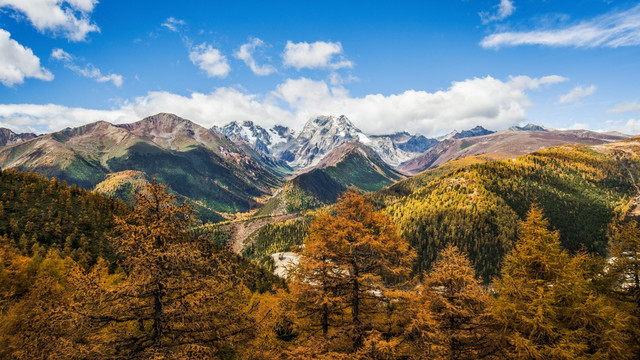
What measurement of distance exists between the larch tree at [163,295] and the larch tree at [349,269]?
6448mm

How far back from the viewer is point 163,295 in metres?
13.6

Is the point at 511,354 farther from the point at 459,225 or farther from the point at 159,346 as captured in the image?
the point at 459,225

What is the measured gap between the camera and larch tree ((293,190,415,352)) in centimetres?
1927

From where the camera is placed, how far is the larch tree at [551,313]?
2272 centimetres

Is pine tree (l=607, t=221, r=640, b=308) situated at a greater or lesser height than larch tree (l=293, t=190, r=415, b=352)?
lesser

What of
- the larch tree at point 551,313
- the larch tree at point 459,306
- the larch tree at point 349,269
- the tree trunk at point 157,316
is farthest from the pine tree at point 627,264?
the tree trunk at point 157,316

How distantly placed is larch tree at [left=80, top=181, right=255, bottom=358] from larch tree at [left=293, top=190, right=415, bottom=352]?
6448 millimetres

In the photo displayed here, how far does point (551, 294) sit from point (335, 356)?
1998cm

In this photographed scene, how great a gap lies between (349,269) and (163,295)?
11.5 meters

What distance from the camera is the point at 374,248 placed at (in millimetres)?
19844

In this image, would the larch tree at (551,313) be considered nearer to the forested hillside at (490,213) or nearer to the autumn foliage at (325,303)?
the autumn foliage at (325,303)

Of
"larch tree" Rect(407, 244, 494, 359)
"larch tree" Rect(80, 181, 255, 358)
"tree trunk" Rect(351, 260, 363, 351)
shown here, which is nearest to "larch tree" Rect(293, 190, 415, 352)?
"tree trunk" Rect(351, 260, 363, 351)

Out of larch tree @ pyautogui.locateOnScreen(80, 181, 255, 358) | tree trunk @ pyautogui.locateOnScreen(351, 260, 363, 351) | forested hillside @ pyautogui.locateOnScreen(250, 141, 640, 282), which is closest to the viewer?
larch tree @ pyautogui.locateOnScreen(80, 181, 255, 358)

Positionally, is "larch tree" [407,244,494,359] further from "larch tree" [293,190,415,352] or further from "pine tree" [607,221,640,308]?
"pine tree" [607,221,640,308]
